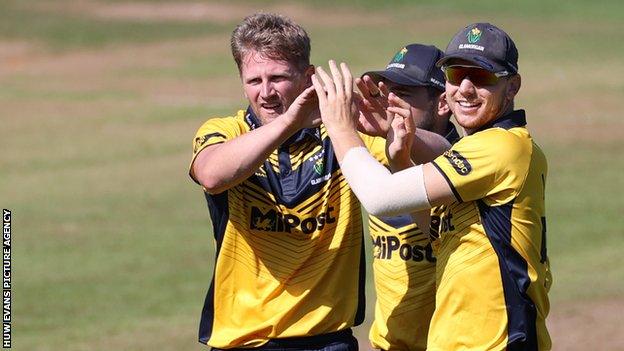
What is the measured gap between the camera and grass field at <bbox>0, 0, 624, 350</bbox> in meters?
13.2

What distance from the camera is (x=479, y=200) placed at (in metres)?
5.29

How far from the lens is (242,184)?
5973mm

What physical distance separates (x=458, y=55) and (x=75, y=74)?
1084 inches

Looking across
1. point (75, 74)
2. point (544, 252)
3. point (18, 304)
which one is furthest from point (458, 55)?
point (75, 74)

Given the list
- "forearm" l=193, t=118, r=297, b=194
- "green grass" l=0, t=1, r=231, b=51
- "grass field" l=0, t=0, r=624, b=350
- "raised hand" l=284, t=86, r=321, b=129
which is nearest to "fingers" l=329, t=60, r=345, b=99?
"raised hand" l=284, t=86, r=321, b=129

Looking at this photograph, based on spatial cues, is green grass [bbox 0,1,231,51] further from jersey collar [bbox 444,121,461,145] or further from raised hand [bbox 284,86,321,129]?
raised hand [bbox 284,86,321,129]

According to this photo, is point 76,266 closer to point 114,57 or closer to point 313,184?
point 313,184


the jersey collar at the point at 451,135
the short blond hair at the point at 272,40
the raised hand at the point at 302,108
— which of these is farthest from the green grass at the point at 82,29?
the raised hand at the point at 302,108

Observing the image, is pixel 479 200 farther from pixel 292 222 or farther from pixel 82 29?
pixel 82 29

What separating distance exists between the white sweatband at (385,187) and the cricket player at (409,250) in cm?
72

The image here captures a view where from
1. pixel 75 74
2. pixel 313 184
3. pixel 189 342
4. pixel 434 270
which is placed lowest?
pixel 189 342

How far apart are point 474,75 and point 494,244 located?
2.25ft

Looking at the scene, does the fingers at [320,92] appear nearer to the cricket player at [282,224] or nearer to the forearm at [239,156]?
the forearm at [239,156]

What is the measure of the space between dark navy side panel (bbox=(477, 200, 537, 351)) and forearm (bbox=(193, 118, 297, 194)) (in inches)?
33.3
